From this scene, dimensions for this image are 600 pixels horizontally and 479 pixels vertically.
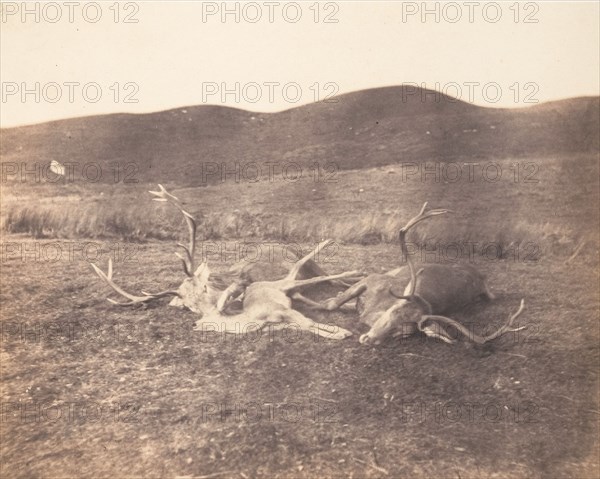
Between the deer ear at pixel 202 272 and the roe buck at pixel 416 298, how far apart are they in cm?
71

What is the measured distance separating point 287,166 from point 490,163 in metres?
1.15


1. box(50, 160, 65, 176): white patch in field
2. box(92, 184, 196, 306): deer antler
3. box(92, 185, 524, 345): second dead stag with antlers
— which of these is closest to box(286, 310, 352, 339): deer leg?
box(92, 185, 524, 345): second dead stag with antlers

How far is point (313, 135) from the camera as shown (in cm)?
299

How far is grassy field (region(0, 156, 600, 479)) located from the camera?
2285 mm

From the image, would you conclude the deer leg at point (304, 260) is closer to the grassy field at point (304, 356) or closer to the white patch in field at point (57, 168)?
the grassy field at point (304, 356)

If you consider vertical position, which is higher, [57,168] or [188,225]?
[57,168]

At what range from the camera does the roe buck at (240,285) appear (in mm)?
2877

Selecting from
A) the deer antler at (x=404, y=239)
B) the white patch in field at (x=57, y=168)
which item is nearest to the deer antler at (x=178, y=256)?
the white patch in field at (x=57, y=168)

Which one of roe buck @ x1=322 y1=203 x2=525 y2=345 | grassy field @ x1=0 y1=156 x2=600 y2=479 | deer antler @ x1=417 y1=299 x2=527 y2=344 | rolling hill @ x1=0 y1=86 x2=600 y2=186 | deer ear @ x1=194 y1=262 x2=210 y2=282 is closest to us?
grassy field @ x1=0 y1=156 x2=600 y2=479

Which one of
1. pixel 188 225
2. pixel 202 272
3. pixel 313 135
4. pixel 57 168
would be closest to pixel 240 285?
pixel 202 272

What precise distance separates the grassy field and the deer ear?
0.21 feet

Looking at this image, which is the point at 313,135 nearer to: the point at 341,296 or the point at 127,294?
the point at 341,296

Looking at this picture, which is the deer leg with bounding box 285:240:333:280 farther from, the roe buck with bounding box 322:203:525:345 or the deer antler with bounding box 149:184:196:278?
the deer antler with bounding box 149:184:196:278

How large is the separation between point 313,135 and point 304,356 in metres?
1.27
